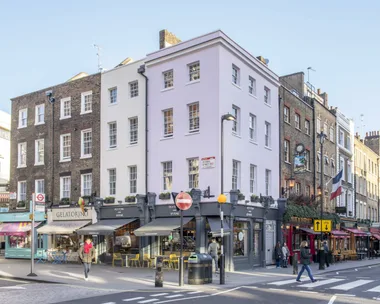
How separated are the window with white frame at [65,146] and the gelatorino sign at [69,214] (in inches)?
136

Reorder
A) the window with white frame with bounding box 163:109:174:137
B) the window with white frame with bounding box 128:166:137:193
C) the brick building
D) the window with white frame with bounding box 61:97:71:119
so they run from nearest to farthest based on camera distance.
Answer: the window with white frame with bounding box 163:109:174:137 → the window with white frame with bounding box 128:166:137:193 → the brick building → the window with white frame with bounding box 61:97:71:119

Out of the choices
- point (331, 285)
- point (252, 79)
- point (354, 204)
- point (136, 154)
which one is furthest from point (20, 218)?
point (354, 204)

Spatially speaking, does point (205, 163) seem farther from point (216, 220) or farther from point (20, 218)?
point (20, 218)

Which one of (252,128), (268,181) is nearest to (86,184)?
(252,128)

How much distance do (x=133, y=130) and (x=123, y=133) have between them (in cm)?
67

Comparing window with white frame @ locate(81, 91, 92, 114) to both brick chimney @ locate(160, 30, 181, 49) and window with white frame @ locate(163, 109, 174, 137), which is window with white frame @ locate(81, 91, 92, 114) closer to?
brick chimney @ locate(160, 30, 181, 49)

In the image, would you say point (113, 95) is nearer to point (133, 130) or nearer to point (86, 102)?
point (86, 102)

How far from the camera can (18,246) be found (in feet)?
117

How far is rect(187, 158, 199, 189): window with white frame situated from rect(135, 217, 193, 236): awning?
1.86 meters

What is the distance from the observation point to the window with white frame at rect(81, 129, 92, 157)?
3278cm

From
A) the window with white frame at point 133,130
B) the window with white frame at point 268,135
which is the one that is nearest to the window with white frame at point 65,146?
the window with white frame at point 133,130

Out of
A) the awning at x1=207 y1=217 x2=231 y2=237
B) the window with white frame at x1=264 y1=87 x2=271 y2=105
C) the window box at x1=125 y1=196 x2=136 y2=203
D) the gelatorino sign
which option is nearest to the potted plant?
the window box at x1=125 y1=196 x2=136 y2=203

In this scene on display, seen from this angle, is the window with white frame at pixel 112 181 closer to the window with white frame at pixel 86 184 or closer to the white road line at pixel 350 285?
the window with white frame at pixel 86 184

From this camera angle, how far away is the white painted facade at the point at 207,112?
87.9 feet
